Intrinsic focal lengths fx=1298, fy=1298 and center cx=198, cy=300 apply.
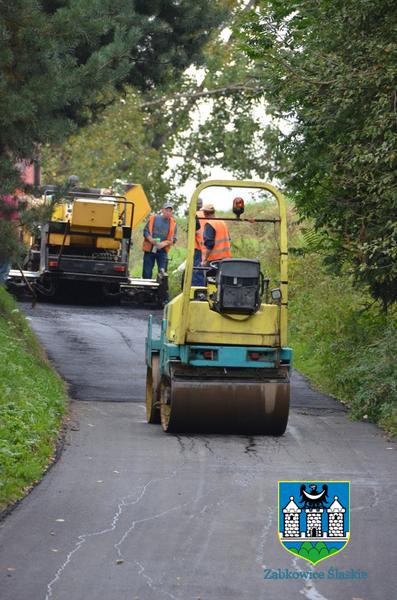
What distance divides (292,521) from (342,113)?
27.3ft

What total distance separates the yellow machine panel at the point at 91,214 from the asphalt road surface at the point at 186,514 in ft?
31.2

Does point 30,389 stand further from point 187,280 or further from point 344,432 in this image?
point 344,432

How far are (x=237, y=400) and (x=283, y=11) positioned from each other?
649 centimetres

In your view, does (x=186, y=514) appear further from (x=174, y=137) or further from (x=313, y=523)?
(x=174, y=137)

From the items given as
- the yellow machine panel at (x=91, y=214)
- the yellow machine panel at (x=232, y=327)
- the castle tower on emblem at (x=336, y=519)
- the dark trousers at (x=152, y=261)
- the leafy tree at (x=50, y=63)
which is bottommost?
the castle tower on emblem at (x=336, y=519)

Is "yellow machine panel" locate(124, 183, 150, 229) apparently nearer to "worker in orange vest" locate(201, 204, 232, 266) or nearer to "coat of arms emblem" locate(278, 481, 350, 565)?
"worker in orange vest" locate(201, 204, 232, 266)

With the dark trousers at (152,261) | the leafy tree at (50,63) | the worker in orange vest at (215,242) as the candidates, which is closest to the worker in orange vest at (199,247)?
the worker in orange vest at (215,242)

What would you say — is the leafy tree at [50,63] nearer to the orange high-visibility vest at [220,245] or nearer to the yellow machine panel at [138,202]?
the orange high-visibility vest at [220,245]

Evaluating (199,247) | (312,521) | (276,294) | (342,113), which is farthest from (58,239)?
(312,521)

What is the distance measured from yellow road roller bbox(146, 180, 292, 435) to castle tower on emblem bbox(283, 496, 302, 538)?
4.59 metres

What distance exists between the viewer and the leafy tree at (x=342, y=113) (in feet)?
50.3

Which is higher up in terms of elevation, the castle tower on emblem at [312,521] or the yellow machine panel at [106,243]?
the yellow machine panel at [106,243]

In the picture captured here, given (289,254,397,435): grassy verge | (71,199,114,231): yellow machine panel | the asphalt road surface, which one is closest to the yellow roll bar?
the asphalt road surface

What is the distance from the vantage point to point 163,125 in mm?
39906
